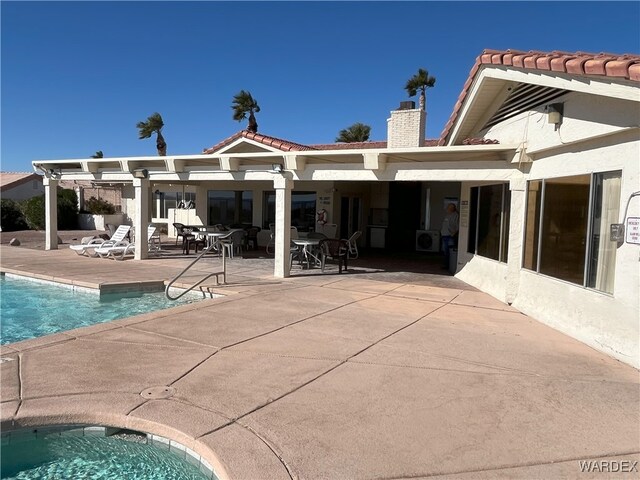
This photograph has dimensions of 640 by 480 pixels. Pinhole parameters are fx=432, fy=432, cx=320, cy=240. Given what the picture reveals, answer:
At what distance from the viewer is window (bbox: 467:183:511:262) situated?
9.41 m

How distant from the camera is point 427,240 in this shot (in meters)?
18.4

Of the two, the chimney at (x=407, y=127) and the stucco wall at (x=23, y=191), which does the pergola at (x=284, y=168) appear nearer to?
the chimney at (x=407, y=127)

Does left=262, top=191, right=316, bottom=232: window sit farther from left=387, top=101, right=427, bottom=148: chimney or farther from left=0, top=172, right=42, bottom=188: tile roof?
left=0, top=172, right=42, bottom=188: tile roof

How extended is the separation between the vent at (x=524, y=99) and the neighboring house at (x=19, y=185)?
41.9m

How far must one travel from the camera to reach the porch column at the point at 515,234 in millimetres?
8469

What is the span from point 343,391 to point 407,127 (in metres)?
11.6

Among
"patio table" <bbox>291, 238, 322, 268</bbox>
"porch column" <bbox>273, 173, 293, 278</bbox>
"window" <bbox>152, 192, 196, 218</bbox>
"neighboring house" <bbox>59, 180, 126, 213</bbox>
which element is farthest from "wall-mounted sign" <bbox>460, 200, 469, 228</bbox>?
"neighboring house" <bbox>59, 180, 126, 213</bbox>

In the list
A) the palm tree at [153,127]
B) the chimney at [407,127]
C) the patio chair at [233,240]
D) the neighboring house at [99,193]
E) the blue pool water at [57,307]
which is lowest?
the blue pool water at [57,307]

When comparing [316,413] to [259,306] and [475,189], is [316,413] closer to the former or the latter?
[259,306]

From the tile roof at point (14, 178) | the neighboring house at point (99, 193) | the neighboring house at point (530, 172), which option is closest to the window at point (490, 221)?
the neighboring house at point (530, 172)

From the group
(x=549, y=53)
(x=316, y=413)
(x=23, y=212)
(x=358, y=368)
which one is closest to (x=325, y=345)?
(x=358, y=368)

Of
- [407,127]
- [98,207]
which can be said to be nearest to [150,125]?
[98,207]

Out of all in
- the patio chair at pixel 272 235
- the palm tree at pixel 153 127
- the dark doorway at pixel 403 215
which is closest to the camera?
the patio chair at pixel 272 235

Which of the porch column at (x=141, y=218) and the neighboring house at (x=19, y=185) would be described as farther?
the neighboring house at (x=19, y=185)
